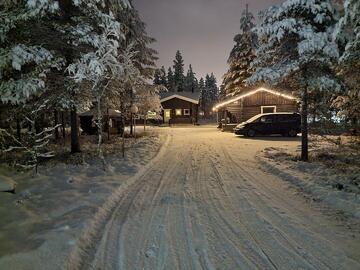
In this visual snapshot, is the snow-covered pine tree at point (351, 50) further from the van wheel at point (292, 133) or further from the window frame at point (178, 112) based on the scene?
the window frame at point (178, 112)

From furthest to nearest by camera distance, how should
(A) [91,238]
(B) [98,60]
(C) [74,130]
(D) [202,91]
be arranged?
(D) [202,91] → (C) [74,130] → (B) [98,60] → (A) [91,238]

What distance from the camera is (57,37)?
11836 mm

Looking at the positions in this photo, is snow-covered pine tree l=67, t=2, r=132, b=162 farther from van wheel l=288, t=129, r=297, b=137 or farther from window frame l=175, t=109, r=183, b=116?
window frame l=175, t=109, r=183, b=116

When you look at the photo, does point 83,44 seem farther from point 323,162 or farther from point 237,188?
point 323,162

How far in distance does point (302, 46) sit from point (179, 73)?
66.9 m

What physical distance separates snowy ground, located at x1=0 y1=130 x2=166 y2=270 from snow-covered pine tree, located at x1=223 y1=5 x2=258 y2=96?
99.2 ft

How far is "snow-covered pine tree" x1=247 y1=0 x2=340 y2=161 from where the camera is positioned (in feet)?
37.0

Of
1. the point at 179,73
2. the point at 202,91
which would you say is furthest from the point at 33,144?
the point at 202,91

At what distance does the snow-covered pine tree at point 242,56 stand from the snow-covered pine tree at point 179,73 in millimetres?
34231

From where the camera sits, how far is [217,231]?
5.59 metres

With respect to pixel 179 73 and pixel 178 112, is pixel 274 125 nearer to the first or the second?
pixel 178 112

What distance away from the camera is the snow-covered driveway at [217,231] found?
454 centimetres

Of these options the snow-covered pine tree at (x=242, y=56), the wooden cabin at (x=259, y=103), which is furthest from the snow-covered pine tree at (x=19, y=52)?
the snow-covered pine tree at (x=242, y=56)

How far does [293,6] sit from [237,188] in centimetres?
800
